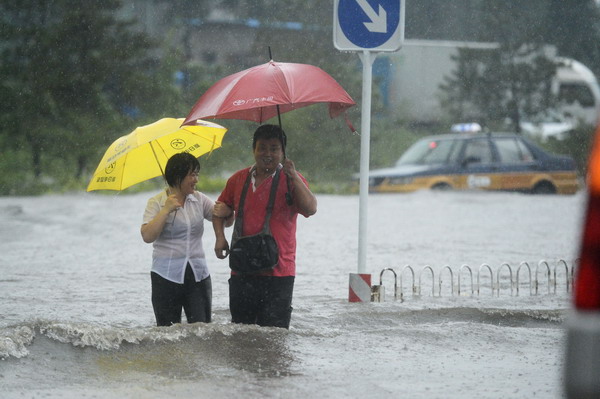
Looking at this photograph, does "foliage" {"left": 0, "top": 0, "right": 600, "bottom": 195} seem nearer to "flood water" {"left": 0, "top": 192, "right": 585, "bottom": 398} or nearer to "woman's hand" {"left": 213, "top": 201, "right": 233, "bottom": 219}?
"flood water" {"left": 0, "top": 192, "right": 585, "bottom": 398}

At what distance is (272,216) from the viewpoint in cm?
665

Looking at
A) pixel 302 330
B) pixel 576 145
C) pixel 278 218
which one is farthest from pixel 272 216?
pixel 576 145

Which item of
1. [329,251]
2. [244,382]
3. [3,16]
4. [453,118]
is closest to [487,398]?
[244,382]

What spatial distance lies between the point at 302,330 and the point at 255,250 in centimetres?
138

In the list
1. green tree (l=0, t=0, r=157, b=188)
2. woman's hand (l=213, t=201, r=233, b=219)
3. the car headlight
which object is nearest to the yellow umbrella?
woman's hand (l=213, t=201, r=233, b=219)

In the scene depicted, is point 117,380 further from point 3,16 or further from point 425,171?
point 3,16

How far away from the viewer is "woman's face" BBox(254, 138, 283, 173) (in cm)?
665

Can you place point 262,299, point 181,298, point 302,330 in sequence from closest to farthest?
point 262,299
point 181,298
point 302,330

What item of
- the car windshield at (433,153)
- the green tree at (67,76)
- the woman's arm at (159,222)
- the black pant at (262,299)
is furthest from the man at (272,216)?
the green tree at (67,76)

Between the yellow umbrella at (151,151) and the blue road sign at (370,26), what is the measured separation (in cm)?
192

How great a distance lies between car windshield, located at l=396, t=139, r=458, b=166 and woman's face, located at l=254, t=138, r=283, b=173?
56.7 feet

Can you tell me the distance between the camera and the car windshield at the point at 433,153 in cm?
2380

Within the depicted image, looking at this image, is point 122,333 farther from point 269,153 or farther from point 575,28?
point 575,28

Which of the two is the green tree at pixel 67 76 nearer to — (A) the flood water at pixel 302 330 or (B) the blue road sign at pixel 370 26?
(A) the flood water at pixel 302 330
